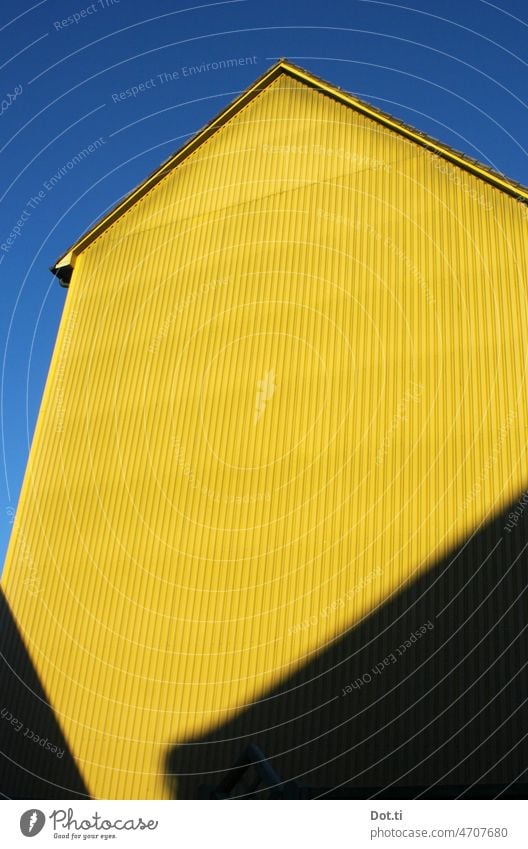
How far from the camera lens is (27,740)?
68.7 ft

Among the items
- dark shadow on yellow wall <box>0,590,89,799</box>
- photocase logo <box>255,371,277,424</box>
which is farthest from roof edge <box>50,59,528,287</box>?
dark shadow on yellow wall <box>0,590,89,799</box>

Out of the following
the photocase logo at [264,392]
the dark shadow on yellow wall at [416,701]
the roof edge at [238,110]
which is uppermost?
the roof edge at [238,110]

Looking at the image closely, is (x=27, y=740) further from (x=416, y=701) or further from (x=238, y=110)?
(x=238, y=110)

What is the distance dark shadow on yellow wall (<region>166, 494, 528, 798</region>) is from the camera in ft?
52.9

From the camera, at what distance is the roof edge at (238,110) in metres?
22.1

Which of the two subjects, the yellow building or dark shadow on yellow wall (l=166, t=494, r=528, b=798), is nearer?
dark shadow on yellow wall (l=166, t=494, r=528, b=798)
